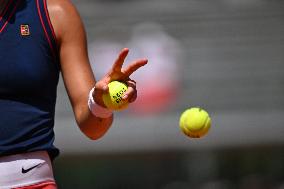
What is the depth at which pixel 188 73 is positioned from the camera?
1027cm

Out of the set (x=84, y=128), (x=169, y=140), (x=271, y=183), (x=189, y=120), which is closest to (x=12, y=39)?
(x=84, y=128)

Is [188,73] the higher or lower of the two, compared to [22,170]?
higher

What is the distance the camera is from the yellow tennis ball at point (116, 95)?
293 cm

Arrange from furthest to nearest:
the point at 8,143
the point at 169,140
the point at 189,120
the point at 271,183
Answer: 1. the point at 271,183
2. the point at 169,140
3. the point at 189,120
4. the point at 8,143

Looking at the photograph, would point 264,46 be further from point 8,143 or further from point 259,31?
point 8,143

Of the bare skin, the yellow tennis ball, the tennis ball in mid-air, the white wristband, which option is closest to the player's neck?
the bare skin

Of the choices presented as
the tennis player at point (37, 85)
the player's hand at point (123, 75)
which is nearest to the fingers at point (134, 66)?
the player's hand at point (123, 75)

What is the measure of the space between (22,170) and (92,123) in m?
0.34

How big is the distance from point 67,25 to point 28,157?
0.55 metres

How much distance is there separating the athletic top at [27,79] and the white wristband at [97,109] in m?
0.19

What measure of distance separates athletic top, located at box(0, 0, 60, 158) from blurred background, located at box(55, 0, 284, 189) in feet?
21.3

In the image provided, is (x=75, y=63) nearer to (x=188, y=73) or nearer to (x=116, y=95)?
(x=116, y=95)

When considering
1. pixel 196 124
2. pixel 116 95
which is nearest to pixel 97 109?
pixel 116 95

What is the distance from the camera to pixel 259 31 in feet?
33.9
